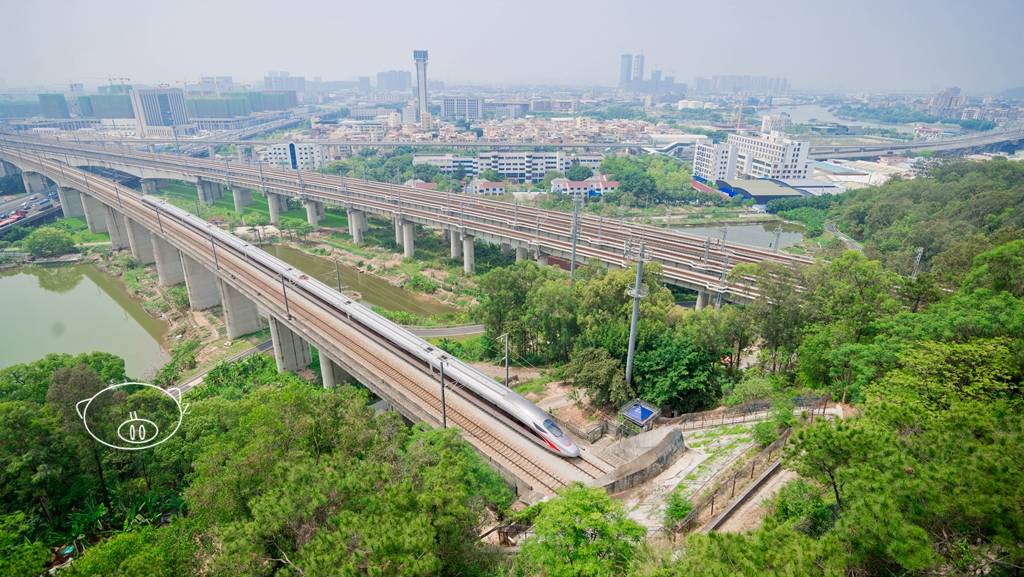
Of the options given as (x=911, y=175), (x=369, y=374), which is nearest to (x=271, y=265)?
(x=369, y=374)

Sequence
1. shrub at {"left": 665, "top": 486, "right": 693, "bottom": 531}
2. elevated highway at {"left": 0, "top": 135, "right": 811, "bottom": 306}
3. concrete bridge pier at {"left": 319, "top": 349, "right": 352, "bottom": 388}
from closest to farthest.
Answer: shrub at {"left": 665, "top": 486, "right": 693, "bottom": 531} → concrete bridge pier at {"left": 319, "top": 349, "right": 352, "bottom": 388} → elevated highway at {"left": 0, "top": 135, "right": 811, "bottom": 306}

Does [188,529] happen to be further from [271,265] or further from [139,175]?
[139,175]

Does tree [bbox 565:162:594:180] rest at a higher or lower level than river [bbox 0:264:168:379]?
higher

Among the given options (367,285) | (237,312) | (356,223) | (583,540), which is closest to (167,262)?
(237,312)

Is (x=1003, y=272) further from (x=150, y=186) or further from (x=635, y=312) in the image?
(x=150, y=186)

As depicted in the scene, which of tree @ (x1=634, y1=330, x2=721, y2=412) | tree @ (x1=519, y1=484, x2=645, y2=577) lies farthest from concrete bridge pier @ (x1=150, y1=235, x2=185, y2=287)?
tree @ (x1=519, y1=484, x2=645, y2=577)

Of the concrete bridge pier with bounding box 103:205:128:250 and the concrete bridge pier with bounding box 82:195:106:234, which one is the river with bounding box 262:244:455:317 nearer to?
Answer: the concrete bridge pier with bounding box 103:205:128:250

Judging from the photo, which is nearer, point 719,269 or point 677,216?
point 719,269
